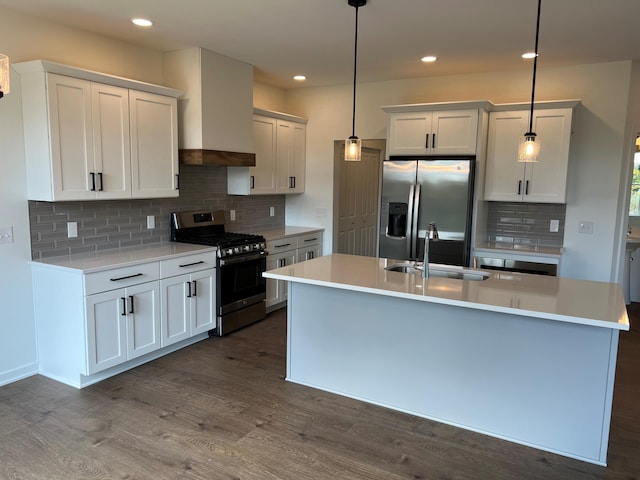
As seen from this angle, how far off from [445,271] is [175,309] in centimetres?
226

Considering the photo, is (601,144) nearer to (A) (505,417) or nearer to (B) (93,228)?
(A) (505,417)

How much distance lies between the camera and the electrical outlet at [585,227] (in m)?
4.81

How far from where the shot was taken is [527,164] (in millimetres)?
4711

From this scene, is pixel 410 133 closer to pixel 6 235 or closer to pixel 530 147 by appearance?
pixel 530 147

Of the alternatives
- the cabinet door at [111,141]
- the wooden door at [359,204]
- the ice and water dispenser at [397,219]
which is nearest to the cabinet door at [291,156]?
the wooden door at [359,204]

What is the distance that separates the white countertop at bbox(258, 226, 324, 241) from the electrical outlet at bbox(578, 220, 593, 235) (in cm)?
293

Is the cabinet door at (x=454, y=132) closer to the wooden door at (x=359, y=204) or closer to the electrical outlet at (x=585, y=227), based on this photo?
the electrical outlet at (x=585, y=227)

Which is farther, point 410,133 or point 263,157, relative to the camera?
point 263,157

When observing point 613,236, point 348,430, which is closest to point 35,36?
point 348,430

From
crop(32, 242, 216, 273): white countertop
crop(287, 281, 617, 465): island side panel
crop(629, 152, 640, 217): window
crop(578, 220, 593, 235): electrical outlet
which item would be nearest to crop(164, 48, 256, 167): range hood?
crop(32, 242, 216, 273): white countertop

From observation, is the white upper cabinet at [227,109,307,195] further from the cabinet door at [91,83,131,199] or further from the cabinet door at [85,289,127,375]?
the cabinet door at [85,289,127,375]

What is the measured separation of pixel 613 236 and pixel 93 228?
194 inches

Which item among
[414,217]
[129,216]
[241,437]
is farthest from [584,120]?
[129,216]

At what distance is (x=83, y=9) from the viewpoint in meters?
3.28
